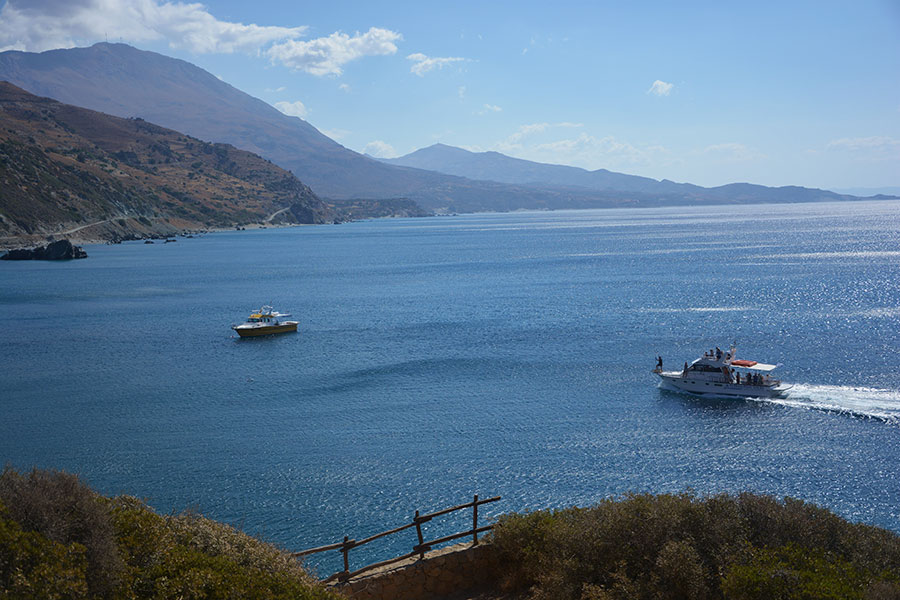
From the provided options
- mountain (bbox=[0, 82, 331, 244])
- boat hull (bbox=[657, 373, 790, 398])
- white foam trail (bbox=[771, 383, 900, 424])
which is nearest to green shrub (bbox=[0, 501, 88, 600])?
white foam trail (bbox=[771, 383, 900, 424])

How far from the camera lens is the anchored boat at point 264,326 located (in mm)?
56781

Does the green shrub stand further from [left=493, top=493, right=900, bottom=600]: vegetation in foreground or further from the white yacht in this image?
the white yacht

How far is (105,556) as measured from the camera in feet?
29.3

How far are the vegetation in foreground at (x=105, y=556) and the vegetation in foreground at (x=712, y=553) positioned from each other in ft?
15.1

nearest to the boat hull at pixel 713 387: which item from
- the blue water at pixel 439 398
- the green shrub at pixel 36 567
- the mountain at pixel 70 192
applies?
the blue water at pixel 439 398

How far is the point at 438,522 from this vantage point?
77.2 ft

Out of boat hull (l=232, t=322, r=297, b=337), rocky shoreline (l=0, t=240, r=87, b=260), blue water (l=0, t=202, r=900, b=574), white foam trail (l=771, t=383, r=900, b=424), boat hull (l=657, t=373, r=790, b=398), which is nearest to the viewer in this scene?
blue water (l=0, t=202, r=900, b=574)

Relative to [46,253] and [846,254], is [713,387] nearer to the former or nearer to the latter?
[846,254]

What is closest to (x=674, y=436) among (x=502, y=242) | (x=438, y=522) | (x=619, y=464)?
(x=619, y=464)

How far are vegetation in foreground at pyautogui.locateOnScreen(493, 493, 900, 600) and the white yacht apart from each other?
88.6 feet

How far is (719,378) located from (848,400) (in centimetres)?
629

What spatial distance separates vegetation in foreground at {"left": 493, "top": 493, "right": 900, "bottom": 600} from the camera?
10109 mm

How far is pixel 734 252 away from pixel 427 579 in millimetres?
117346

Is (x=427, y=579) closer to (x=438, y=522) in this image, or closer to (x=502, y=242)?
(x=438, y=522)
